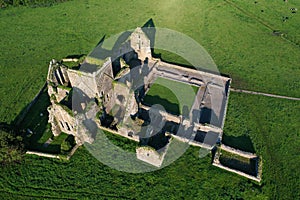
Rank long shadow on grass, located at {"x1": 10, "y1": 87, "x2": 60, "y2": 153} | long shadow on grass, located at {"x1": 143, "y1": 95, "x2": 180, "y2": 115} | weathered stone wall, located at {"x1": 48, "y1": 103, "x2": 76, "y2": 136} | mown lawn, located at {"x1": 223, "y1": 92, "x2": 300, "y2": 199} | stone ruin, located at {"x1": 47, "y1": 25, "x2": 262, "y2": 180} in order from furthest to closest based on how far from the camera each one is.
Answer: long shadow on grass, located at {"x1": 143, "y1": 95, "x2": 180, "y2": 115} → long shadow on grass, located at {"x1": 10, "y1": 87, "x2": 60, "y2": 153} → stone ruin, located at {"x1": 47, "y1": 25, "x2": 262, "y2": 180} → weathered stone wall, located at {"x1": 48, "y1": 103, "x2": 76, "y2": 136} → mown lawn, located at {"x1": 223, "y1": 92, "x2": 300, "y2": 199}

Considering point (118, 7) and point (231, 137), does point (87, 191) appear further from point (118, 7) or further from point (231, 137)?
point (118, 7)

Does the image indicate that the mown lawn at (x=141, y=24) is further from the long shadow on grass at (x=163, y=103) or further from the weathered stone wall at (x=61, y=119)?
the long shadow on grass at (x=163, y=103)

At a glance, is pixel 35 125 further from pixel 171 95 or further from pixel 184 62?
pixel 184 62

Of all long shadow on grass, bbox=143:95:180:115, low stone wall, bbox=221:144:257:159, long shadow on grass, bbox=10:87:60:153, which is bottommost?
long shadow on grass, bbox=10:87:60:153

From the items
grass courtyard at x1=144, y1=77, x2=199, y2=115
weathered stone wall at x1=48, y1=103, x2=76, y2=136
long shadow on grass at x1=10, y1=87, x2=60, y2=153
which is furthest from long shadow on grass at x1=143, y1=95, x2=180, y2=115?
long shadow on grass at x1=10, y1=87, x2=60, y2=153

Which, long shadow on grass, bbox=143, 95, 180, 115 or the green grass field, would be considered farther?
long shadow on grass, bbox=143, 95, 180, 115

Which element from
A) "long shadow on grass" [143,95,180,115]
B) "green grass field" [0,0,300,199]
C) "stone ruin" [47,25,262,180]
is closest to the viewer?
"green grass field" [0,0,300,199]

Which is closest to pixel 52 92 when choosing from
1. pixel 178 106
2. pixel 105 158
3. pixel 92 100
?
pixel 92 100

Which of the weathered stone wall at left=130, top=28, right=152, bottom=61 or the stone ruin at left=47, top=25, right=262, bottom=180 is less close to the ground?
the weathered stone wall at left=130, top=28, right=152, bottom=61

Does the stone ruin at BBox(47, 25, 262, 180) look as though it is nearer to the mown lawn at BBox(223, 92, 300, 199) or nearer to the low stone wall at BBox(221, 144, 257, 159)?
the low stone wall at BBox(221, 144, 257, 159)
